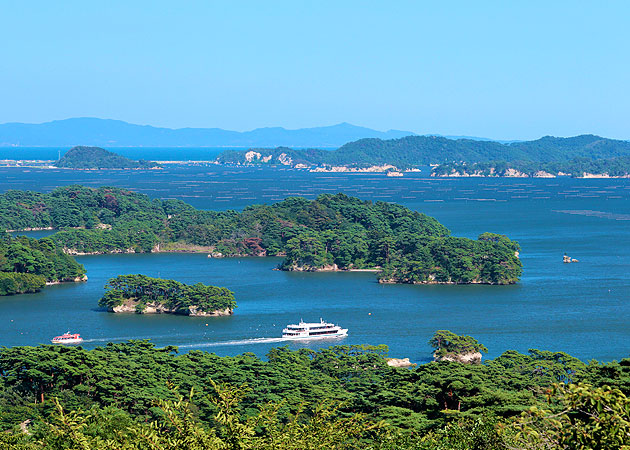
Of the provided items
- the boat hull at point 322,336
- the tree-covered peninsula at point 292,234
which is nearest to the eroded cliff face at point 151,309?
the boat hull at point 322,336

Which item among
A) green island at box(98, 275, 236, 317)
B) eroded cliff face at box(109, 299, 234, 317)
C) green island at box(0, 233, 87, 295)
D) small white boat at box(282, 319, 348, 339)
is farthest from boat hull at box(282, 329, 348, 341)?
green island at box(0, 233, 87, 295)

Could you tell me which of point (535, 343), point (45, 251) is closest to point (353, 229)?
point (45, 251)

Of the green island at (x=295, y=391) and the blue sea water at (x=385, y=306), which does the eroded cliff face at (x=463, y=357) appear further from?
the green island at (x=295, y=391)

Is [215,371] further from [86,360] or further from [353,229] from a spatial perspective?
[353,229]

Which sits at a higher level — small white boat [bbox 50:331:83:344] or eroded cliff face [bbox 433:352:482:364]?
eroded cliff face [bbox 433:352:482:364]

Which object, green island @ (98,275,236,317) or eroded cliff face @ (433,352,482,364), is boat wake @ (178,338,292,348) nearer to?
green island @ (98,275,236,317)

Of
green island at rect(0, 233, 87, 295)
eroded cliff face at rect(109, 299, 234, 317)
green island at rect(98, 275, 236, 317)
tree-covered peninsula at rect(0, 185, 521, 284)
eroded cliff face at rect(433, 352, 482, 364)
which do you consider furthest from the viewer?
tree-covered peninsula at rect(0, 185, 521, 284)
